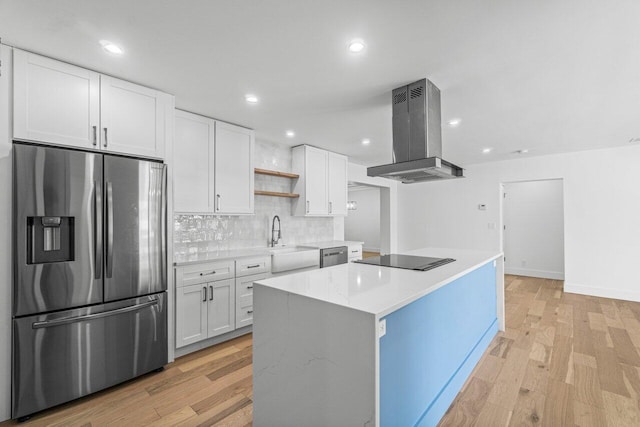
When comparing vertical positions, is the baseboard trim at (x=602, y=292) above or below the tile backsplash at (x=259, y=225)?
below

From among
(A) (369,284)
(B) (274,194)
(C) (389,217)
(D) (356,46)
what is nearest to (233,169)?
(B) (274,194)

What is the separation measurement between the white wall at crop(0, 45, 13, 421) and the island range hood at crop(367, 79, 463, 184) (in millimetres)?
2648

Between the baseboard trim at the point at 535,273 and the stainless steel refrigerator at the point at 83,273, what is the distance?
22.7 ft

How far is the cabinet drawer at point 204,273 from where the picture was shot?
2699mm

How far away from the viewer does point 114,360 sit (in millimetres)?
2184

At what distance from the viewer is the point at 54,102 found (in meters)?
2.02

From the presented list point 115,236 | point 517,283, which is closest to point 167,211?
point 115,236

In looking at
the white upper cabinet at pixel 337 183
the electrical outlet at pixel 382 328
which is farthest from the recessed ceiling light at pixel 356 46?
the white upper cabinet at pixel 337 183

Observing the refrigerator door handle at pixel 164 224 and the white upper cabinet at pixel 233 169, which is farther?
the white upper cabinet at pixel 233 169

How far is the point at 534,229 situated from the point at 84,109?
7.63 meters

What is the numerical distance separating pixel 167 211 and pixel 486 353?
3.26m

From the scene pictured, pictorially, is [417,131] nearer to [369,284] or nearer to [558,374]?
[369,284]

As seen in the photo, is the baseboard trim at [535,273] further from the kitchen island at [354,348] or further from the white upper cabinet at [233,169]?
the white upper cabinet at [233,169]

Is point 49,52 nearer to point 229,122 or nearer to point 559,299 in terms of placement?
point 229,122
